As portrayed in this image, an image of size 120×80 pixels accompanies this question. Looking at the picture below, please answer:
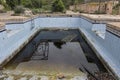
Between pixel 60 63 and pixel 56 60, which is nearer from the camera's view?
pixel 60 63

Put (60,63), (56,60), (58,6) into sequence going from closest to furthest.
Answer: (60,63)
(56,60)
(58,6)

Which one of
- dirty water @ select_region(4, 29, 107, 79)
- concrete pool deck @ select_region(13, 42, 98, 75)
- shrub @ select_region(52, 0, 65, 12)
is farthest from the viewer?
shrub @ select_region(52, 0, 65, 12)

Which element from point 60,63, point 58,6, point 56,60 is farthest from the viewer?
point 58,6

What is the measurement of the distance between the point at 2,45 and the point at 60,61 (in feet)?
7.38

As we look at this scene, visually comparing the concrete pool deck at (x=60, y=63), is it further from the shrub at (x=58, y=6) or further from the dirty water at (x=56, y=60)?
the shrub at (x=58, y=6)

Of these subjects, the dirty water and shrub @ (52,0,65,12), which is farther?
shrub @ (52,0,65,12)

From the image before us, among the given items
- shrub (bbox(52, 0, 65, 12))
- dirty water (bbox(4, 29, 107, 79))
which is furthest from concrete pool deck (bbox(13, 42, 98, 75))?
shrub (bbox(52, 0, 65, 12))

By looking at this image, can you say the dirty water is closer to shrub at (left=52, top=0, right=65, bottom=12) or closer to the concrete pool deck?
the concrete pool deck

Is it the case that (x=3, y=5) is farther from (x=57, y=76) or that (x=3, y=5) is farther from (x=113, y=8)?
(x=57, y=76)

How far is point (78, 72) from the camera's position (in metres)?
5.74

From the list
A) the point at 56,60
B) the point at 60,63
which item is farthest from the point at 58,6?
the point at 60,63

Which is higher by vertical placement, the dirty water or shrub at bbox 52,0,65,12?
shrub at bbox 52,0,65,12

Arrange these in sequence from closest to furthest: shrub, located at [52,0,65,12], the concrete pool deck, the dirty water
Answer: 1. the concrete pool deck
2. the dirty water
3. shrub, located at [52,0,65,12]

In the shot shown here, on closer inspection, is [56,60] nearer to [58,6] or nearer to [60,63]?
[60,63]
